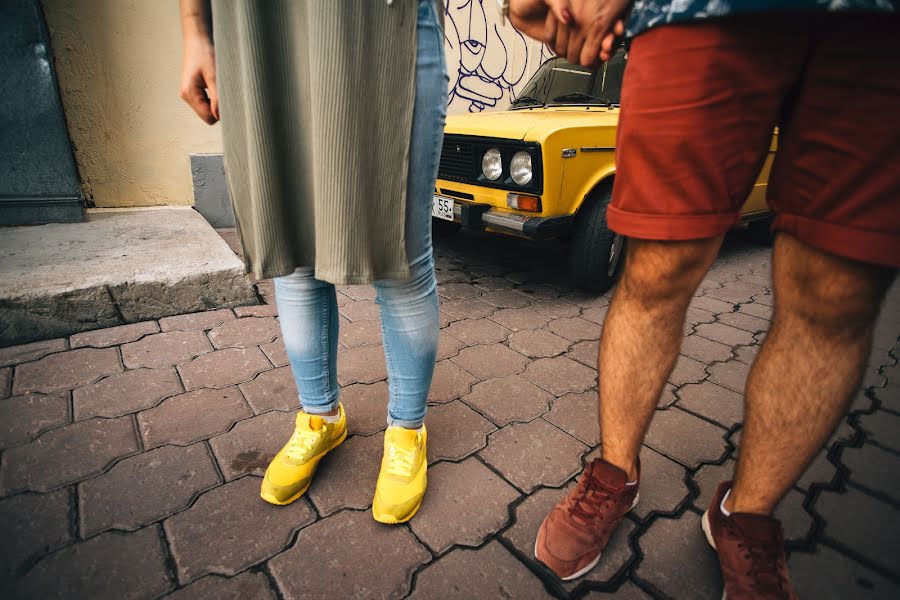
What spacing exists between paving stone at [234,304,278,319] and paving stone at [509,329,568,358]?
1.18 metres

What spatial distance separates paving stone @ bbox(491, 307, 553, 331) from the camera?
92.1 inches

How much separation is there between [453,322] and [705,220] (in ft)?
5.18

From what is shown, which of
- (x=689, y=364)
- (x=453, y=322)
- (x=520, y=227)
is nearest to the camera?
(x=689, y=364)

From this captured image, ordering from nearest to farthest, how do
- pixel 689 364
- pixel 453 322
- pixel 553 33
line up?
pixel 553 33 → pixel 689 364 → pixel 453 322

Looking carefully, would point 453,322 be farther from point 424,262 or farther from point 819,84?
point 819,84

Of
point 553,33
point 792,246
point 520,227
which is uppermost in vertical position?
point 553,33

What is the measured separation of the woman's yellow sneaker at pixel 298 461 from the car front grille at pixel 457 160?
186cm

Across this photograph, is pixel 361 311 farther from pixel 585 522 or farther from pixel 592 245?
pixel 585 522

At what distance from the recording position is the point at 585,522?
1.06 m

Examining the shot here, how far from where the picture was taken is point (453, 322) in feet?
7.70

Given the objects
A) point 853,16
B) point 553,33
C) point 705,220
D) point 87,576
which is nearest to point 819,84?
point 853,16

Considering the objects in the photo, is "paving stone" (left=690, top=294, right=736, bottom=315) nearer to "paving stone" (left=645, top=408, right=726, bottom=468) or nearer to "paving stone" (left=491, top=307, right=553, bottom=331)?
"paving stone" (left=491, top=307, right=553, bottom=331)

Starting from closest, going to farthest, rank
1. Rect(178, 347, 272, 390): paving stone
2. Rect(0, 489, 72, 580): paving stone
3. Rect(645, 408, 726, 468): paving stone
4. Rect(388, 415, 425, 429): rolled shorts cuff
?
Rect(0, 489, 72, 580): paving stone < Rect(388, 415, 425, 429): rolled shorts cuff < Rect(645, 408, 726, 468): paving stone < Rect(178, 347, 272, 390): paving stone

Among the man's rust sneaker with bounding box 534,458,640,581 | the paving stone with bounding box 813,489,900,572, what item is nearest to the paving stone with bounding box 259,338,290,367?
the man's rust sneaker with bounding box 534,458,640,581
